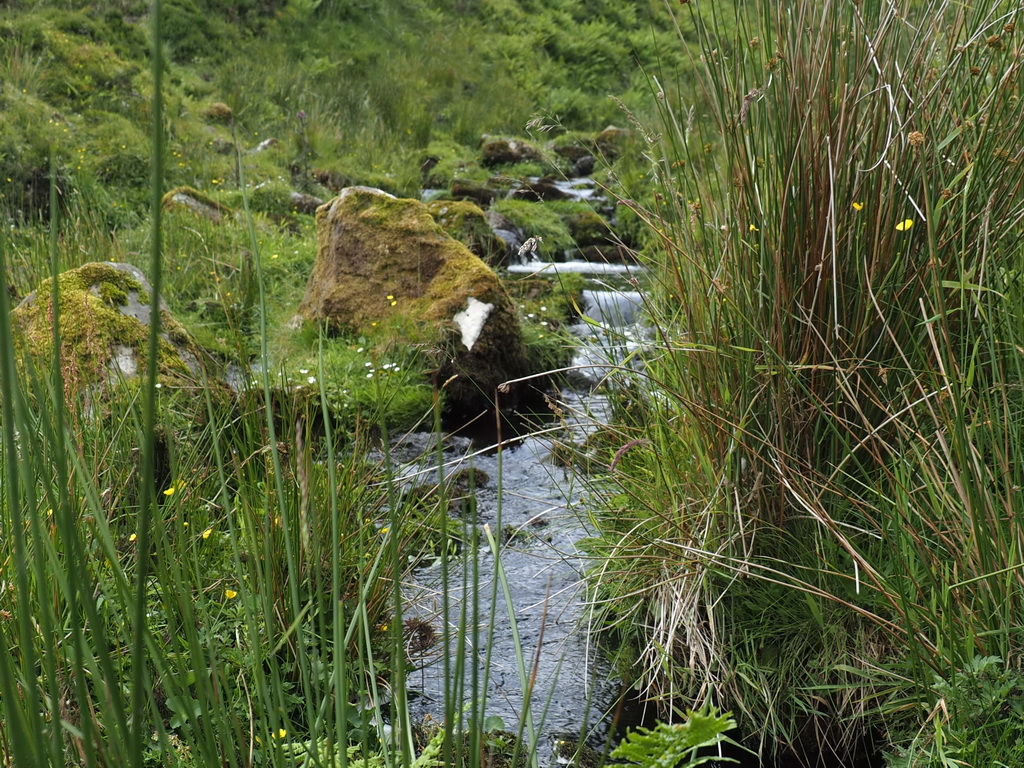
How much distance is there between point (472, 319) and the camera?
4.49 m

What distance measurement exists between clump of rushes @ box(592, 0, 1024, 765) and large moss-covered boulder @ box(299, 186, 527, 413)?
2.49 metres

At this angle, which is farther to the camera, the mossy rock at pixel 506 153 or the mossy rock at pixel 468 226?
the mossy rock at pixel 506 153

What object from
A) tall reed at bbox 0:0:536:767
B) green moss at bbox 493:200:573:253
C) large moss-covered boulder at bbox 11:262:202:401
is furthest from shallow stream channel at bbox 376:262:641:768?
green moss at bbox 493:200:573:253

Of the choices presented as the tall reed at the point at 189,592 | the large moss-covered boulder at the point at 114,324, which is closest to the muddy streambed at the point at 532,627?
the tall reed at the point at 189,592

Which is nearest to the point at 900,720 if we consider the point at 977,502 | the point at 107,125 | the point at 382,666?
the point at 977,502

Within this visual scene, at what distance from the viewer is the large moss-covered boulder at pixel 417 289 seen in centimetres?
442

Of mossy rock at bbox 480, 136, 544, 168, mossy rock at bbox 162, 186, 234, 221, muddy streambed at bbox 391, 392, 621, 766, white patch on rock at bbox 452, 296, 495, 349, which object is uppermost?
mossy rock at bbox 162, 186, 234, 221

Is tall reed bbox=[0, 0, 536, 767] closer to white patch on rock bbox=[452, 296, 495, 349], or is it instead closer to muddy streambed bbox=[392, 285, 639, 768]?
muddy streambed bbox=[392, 285, 639, 768]

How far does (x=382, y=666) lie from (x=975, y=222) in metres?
1.78

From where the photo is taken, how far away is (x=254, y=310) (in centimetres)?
491

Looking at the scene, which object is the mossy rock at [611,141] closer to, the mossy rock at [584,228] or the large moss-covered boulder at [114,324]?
the mossy rock at [584,228]

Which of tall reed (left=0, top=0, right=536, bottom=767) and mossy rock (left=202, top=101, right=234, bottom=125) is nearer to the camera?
tall reed (left=0, top=0, right=536, bottom=767)

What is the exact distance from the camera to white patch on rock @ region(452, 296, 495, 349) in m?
4.41

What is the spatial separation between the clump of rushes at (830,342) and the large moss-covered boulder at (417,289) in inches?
98.1
